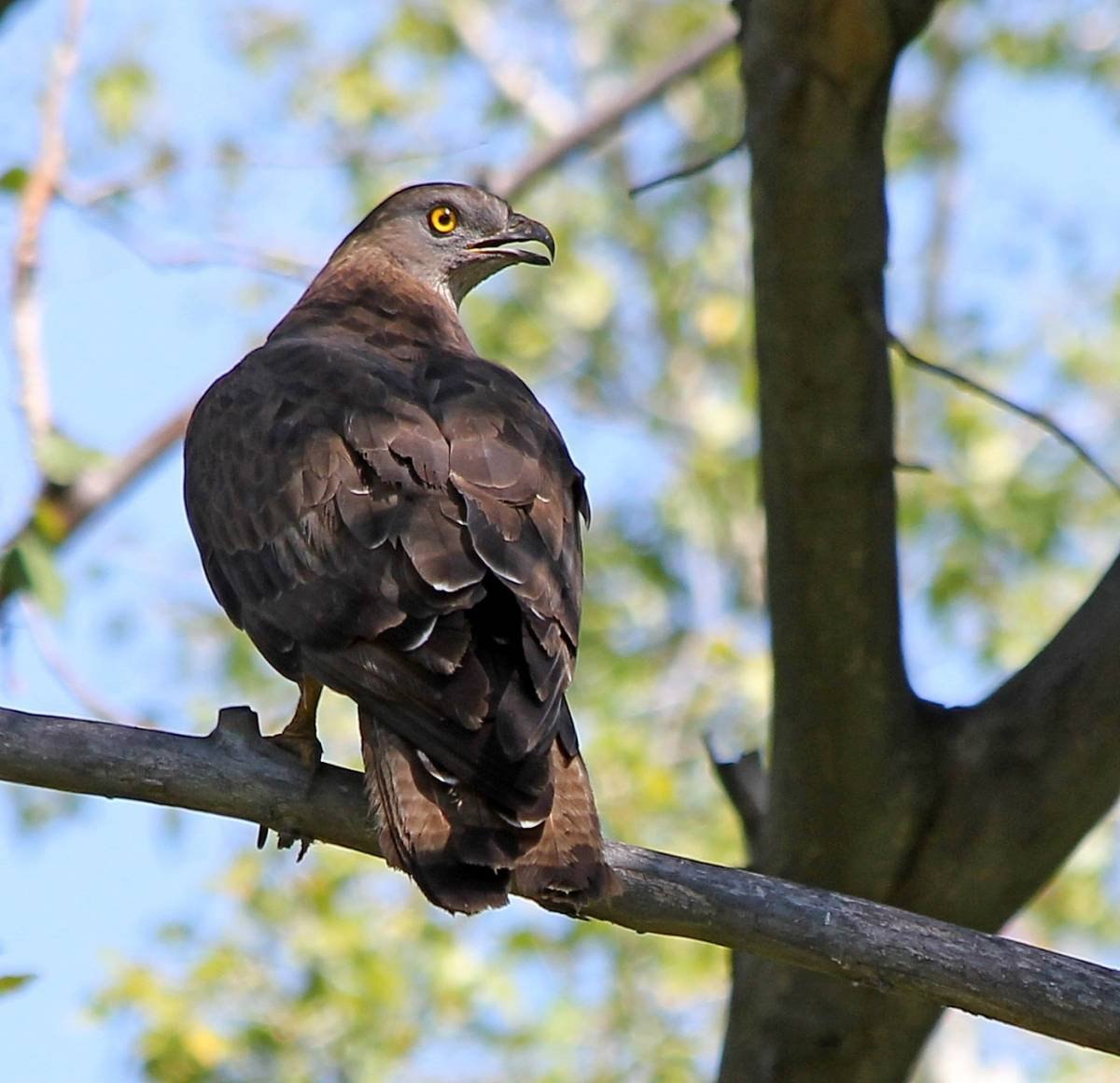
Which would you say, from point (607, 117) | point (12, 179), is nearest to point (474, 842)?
point (12, 179)

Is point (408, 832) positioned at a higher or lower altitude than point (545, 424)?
lower

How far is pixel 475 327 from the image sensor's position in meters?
17.9

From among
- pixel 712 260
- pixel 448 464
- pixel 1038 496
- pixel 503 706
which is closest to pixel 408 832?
pixel 503 706

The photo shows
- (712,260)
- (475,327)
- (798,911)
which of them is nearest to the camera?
(798,911)

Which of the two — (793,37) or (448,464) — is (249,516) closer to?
(448,464)

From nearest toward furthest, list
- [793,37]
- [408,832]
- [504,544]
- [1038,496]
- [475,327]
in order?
[408,832]
[504,544]
[793,37]
[1038,496]
[475,327]

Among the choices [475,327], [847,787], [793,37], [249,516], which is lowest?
[475,327]

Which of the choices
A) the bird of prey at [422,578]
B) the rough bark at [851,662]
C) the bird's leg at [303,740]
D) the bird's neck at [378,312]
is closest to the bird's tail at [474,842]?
the bird of prey at [422,578]

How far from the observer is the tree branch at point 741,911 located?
3.43 metres

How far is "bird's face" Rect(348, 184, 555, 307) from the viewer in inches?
256

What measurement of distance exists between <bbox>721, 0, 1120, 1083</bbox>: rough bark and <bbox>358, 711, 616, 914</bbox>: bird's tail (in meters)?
1.15

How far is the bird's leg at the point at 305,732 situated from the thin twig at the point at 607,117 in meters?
4.52

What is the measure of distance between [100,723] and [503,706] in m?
0.75

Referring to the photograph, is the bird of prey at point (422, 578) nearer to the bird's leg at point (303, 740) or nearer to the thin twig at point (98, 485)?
the bird's leg at point (303, 740)
